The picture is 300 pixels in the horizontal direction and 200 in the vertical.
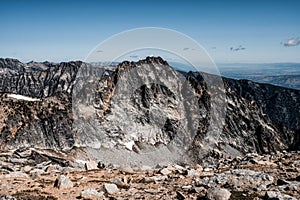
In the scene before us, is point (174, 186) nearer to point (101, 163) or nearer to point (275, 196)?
point (275, 196)

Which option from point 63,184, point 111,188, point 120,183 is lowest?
point 120,183

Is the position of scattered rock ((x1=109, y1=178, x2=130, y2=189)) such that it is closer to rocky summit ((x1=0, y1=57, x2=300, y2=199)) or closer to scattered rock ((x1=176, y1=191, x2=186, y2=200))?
rocky summit ((x1=0, y1=57, x2=300, y2=199))

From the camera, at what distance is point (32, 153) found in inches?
4245

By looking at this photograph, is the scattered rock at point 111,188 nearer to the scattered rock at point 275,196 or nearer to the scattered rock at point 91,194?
the scattered rock at point 91,194

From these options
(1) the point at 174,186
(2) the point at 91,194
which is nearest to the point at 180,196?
(1) the point at 174,186

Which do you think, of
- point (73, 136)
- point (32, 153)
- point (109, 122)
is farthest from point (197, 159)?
point (32, 153)

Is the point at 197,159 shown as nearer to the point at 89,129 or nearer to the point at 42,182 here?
the point at 89,129

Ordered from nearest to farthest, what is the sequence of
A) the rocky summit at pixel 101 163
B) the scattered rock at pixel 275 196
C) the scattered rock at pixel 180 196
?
1. the scattered rock at pixel 275 196
2. the scattered rock at pixel 180 196
3. the rocky summit at pixel 101 163

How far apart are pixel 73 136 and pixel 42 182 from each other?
439ft

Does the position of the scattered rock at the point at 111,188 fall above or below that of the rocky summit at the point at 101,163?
above

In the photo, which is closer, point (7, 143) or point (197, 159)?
point (7, 143)

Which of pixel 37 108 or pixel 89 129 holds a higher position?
pixel 37 108

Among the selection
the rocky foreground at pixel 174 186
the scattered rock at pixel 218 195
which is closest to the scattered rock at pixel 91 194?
the rocky foreground at pixel 174 186

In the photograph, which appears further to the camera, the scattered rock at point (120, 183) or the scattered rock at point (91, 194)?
the scattered rock at point (120, 183)
